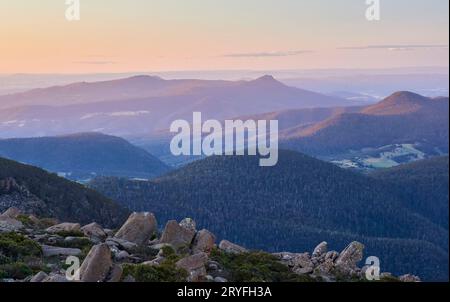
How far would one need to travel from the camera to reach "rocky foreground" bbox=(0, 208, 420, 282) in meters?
21.5

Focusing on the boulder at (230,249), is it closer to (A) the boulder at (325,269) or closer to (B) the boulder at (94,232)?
(A) the boulder at (325,269)

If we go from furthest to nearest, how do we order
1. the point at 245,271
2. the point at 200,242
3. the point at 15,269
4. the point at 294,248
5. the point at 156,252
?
1. the point at 294,248
2. the point at 200,242
3. the point at 156,252
4. the point at 245,271
5. the point at 15,269

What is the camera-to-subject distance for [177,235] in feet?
96.7

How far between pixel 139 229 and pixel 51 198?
208ft

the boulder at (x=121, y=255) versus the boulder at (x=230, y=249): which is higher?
the boulder at (x=121, y=255)

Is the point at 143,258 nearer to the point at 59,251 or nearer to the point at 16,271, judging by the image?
the point at 59,251

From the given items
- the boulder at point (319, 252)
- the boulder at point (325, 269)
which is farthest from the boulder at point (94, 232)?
the boulder at point (319, 252)

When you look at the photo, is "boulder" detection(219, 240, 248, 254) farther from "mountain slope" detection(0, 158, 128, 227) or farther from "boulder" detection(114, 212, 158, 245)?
"mountain slope" detection(0, 158, 128, 227)

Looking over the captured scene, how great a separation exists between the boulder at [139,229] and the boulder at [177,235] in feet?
2.76

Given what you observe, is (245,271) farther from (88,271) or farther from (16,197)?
(16,197)

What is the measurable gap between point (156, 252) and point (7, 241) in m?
5.81

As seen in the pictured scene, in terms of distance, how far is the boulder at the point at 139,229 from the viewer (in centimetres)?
2953
